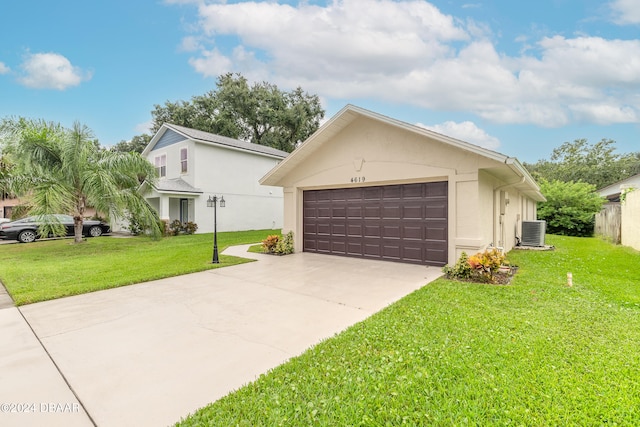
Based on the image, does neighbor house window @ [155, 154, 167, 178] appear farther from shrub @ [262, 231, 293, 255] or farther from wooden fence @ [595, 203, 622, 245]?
wooden fence @ [595, 203, 622, 245]

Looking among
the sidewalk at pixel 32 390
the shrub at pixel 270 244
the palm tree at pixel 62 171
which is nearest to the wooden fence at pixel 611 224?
the shrub at pixel 270 244

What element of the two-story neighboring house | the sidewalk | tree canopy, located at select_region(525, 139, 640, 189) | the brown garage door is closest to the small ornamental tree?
tree canopy, located at select_region(525, 139, 640, 189)

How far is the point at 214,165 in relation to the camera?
18.5 m

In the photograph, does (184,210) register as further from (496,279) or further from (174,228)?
(496,279)

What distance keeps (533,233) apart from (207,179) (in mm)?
17279

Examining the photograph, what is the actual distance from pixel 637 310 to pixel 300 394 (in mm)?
5505

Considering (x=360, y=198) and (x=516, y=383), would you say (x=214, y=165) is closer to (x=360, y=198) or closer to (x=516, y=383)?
(x=360, y=198)

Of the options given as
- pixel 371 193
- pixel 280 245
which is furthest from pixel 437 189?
pixel 280 245

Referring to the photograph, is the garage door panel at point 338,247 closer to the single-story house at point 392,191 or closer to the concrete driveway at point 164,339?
the single-story house at point 392,191

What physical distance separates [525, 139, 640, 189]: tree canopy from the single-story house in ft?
111

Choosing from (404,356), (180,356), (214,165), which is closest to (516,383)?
(404,356)

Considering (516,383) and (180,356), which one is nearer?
(516,383)

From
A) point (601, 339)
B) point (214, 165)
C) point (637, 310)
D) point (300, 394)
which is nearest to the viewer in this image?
point (300, 394)

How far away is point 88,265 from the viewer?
8797 mm
